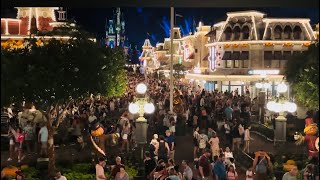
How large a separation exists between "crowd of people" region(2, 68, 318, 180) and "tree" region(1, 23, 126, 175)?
1.21m

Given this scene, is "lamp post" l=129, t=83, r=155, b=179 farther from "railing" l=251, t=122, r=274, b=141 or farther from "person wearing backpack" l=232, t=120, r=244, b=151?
"railing" l=251, t=122, r=274, b=141

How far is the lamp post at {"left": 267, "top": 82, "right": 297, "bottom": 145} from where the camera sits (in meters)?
20.9

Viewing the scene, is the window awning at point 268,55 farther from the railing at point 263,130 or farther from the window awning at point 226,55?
the railing at point 263,130

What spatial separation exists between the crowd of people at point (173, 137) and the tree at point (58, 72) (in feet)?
3.95

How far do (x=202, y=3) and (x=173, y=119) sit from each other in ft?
50.6

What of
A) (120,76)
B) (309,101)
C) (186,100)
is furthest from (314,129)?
(186,100)

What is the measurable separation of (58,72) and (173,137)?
487cm

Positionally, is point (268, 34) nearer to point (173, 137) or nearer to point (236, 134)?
point (236, 134)

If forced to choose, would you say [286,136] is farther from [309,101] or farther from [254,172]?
[254,172]

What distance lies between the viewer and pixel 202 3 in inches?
282

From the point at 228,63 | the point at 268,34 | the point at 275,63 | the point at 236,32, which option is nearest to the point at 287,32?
the point at 268,34

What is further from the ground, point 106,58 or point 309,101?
point 106,58

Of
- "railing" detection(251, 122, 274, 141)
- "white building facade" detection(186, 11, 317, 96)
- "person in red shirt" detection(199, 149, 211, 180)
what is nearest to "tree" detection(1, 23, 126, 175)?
"person in red shirt" detection(199, 149, 211, 180)

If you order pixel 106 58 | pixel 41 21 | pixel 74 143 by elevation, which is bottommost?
pixel 74 143
